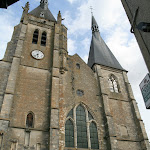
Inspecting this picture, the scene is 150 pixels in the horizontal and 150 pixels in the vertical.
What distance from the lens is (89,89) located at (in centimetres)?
1476

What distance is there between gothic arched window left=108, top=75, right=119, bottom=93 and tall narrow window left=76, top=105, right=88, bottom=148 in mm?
4158

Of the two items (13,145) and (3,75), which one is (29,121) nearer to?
(13,145)

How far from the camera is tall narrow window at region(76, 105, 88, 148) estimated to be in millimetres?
11845

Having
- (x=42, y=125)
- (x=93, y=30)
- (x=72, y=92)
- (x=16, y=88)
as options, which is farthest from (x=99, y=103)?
(x=93, y=30)

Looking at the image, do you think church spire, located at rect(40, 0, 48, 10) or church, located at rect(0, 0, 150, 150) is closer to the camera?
church, located at rect(0, 0, 150, 150)

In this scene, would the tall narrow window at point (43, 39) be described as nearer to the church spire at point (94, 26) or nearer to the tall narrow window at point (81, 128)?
the tall narrow window at point (81, 128)

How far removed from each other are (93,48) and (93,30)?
24.4 ft

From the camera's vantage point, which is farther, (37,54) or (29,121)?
(37,54)

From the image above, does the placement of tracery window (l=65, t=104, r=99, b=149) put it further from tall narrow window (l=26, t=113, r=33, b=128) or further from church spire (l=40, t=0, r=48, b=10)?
church spire (l=40, t=0, r=48, b=10)

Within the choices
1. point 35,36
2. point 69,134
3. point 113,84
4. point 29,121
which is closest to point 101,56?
point 113,84

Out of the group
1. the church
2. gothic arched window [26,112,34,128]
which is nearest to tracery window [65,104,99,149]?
the church

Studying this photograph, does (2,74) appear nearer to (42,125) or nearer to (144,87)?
(42,125)

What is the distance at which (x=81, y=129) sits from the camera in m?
12.4

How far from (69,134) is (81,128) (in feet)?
3.59
